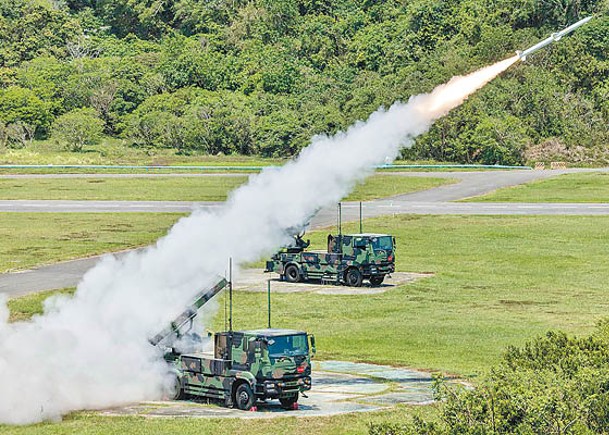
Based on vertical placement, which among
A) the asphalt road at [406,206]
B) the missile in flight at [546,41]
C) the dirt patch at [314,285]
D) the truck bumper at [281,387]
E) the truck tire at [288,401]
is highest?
the missile in flight at [546,41]

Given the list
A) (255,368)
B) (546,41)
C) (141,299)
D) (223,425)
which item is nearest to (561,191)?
(546,41)

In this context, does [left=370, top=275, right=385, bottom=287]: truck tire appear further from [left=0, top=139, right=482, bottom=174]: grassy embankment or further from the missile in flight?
[left=0, top=139, right=482, bottom=174]: grassy embankment

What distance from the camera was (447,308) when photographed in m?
59.5

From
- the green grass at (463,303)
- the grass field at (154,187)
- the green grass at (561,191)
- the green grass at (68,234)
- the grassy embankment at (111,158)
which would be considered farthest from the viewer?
the grassy embankment at (111,158)

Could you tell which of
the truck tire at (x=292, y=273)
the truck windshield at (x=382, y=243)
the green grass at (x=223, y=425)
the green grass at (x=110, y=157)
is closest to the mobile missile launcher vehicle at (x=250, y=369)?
the green grass at (x=223, y=425)

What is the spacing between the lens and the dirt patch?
65.5m

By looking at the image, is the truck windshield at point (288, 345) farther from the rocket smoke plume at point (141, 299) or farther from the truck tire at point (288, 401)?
the rocket smoke plume at point (141, 299)

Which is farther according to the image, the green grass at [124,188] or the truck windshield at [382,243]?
the green grass at [124,188]

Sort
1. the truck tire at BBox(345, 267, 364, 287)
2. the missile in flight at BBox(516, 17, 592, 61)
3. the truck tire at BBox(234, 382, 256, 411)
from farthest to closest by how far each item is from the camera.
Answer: the truck tire at BBox(345, 267, 364, 287) → the missile in flight at BBox(516, 17, 592, 61) → the truck tire at BBox(234, 382, 256, 411)

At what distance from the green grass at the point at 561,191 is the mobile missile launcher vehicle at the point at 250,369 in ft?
246

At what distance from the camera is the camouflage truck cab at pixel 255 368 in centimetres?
3781

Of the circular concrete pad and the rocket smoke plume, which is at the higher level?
the rocket smoke plume

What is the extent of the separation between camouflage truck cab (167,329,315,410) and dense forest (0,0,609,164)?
4185 inches

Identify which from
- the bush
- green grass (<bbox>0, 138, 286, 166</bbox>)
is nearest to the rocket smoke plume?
green grass (<bbox>0, 138, 286, 166</bbox>)
